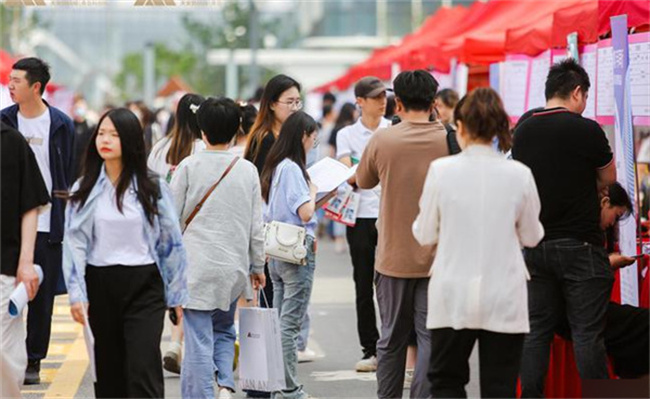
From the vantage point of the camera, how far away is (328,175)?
30.2 feet

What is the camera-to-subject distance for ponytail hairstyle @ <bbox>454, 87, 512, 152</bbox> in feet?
21.4

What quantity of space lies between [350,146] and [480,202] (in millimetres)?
4413

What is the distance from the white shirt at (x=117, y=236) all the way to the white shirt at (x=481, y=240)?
1.46 metres

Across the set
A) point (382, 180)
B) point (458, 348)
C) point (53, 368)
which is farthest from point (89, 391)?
point (458, 348)

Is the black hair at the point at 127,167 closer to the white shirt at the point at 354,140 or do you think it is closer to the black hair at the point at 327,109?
the white shirt at the point at 354,140

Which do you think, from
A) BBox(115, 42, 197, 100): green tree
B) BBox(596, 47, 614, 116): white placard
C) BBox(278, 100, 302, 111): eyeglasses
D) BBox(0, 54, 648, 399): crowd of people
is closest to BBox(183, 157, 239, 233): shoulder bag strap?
BBox(0, 54, 648, 399): crowd of people

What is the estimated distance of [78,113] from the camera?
2478 cm

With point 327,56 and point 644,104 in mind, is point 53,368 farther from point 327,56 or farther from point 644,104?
point 327,56

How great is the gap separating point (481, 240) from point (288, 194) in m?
2.67

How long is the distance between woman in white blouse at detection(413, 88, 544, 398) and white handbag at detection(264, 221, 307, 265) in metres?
2.33

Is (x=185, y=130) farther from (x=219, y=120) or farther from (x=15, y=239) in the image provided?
(x=15, y=239)

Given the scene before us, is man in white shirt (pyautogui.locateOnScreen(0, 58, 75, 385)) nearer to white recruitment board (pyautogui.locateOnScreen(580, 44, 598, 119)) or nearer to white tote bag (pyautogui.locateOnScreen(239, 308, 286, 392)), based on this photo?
white tote bag (pyautogui.locateOnScreen(239, 308, 286, 392))

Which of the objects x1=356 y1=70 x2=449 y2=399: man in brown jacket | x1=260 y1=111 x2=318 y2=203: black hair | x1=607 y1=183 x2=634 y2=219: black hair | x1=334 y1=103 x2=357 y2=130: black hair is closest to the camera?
x1=356 y1=70 x2=449 y2=399: man in brown jacket

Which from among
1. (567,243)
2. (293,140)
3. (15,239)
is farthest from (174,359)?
(567,243)
